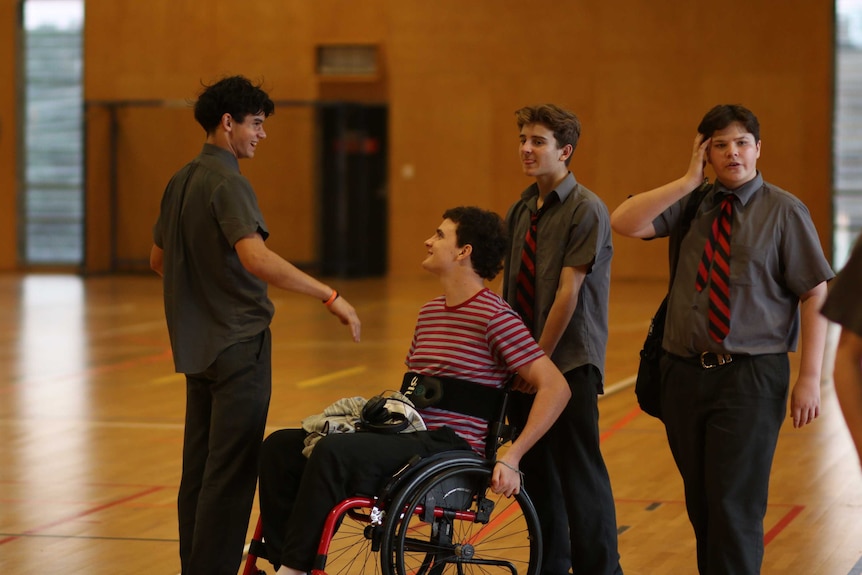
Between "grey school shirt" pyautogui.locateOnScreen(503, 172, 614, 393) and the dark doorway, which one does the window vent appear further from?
"grey school shirt" pyautogui.locateOnScreen(503, 172, 614, 393)

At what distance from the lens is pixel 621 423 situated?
241 inches

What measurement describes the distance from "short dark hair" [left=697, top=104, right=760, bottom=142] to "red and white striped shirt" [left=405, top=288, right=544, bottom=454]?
644 mm

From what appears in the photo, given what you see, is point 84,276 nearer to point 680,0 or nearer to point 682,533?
point 680,0

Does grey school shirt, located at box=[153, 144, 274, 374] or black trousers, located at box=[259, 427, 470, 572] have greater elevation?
grey school shirt, located at box=[153, 144, 274, 374]

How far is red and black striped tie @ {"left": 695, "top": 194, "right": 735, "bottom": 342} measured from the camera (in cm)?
282

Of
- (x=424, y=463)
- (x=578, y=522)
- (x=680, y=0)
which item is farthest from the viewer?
(x=680, y=0)

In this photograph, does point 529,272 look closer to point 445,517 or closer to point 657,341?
point 657,341

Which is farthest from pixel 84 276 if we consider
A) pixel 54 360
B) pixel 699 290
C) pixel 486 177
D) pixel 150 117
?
pixel 699 290

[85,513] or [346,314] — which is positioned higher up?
[346,314]

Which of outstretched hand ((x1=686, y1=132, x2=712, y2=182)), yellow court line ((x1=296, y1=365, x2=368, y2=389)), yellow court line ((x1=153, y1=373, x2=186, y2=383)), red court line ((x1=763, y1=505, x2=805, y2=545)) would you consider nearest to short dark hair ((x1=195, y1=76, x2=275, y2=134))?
outstretched hand ((x1=686, y1=132, x2=712, y2=182))

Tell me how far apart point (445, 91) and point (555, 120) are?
39.9 ft

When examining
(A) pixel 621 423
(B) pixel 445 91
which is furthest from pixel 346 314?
(B) pixel 445 91

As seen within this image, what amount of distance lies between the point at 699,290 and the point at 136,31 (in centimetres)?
1397

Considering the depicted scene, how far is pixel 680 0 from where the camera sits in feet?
47.2
